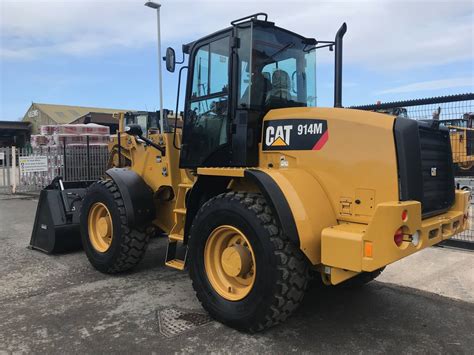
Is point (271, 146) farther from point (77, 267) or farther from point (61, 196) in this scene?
point (61, 196)

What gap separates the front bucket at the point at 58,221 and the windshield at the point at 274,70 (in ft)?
12.0

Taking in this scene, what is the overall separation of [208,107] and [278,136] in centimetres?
98

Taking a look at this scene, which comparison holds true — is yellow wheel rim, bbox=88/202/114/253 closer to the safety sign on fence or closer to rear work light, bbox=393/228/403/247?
rear work light, bbox=393/228/403/247

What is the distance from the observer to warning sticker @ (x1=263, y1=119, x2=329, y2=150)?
12.7 ft

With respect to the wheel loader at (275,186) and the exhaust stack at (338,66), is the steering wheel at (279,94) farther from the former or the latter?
the exhaust stack at (338,66)

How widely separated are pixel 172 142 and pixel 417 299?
3.33 metres

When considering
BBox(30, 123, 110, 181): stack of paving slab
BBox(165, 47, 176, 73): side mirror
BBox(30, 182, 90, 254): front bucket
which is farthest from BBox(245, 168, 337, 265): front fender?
BBox(30, 123, 110, 181): stack of paving slab

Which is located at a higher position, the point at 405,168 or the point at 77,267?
the point at 405,168

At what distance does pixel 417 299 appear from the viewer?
4.80m

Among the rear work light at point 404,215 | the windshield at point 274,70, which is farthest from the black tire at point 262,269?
the windshield at point 274,70

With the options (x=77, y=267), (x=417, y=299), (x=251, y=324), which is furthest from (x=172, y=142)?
(x=417, y=299)

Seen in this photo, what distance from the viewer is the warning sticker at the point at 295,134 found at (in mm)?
3863

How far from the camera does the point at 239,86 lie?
4.36m

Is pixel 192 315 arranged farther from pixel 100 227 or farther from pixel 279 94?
pixel 279 94
